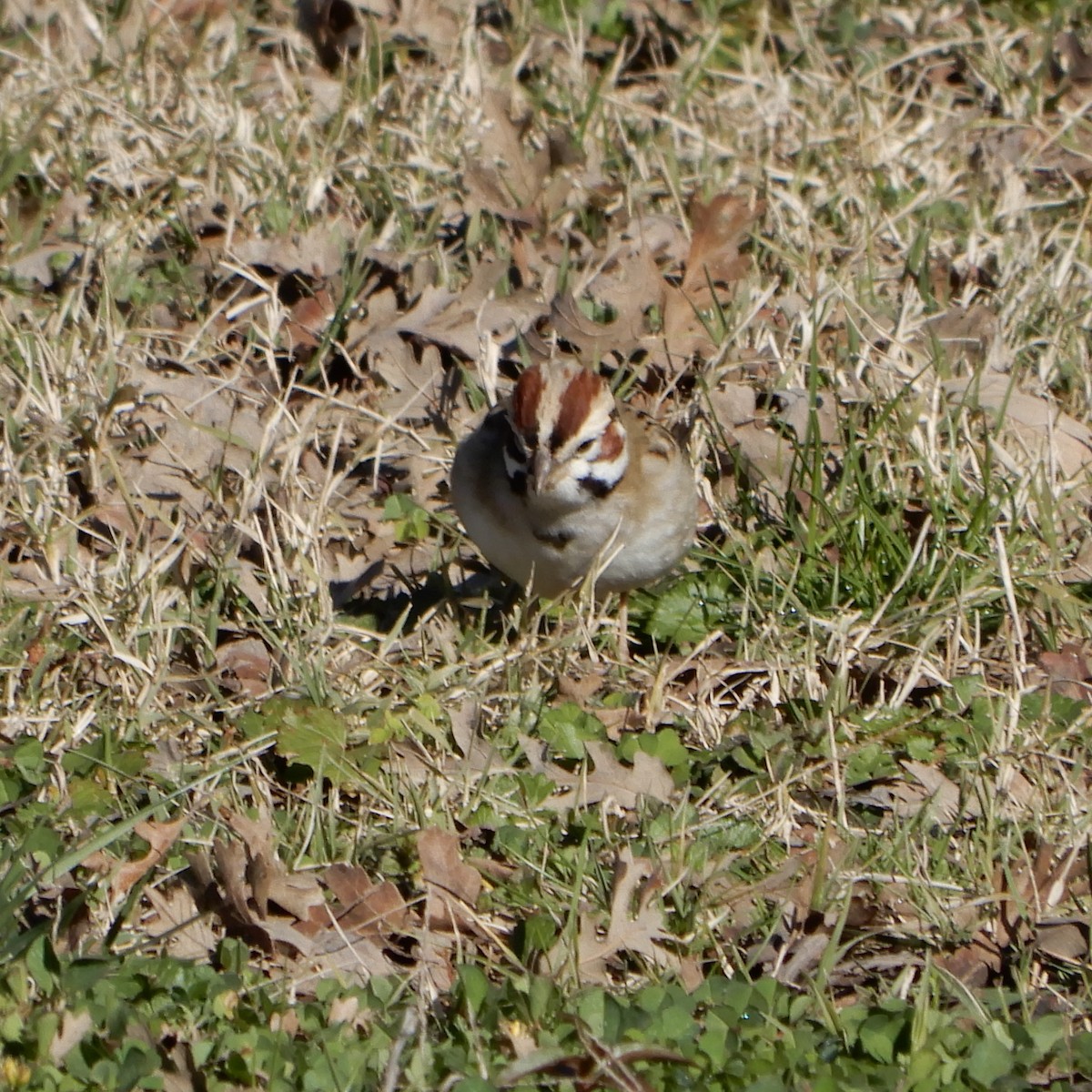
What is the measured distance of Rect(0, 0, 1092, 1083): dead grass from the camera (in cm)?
484

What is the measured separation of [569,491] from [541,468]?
22 centimetres

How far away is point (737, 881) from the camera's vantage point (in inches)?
190

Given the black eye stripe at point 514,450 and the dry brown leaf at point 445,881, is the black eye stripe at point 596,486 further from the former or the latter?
the dry brown leaf at point 445,881

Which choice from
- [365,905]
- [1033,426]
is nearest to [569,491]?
[365,905]

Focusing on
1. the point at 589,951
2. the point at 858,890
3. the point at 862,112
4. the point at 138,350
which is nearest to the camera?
the point at 589,951

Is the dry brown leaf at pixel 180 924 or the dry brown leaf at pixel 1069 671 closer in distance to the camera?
the dry brown leaf at pixel 180 924

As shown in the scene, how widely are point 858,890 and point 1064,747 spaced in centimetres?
99

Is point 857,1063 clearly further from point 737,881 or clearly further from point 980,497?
point 980,497

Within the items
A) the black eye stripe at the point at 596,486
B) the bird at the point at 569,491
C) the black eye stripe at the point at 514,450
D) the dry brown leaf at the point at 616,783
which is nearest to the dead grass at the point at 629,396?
the dry brown leaf at the point at 616,783

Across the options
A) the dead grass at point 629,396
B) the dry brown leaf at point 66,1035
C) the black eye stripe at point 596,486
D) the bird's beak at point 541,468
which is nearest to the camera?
the dry brown leaf at point 66,1035

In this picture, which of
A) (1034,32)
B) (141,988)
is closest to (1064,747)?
(141,988)

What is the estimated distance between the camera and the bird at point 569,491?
537 cm

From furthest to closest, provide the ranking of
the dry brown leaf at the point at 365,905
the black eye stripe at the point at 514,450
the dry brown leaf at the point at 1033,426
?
the dry brown leaf at the point at 1033,426 → the black eye stripe at the point at 514,450 → the dry brown leaf at the point at 365,905

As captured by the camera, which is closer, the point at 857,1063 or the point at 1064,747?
the point at 857,1063
